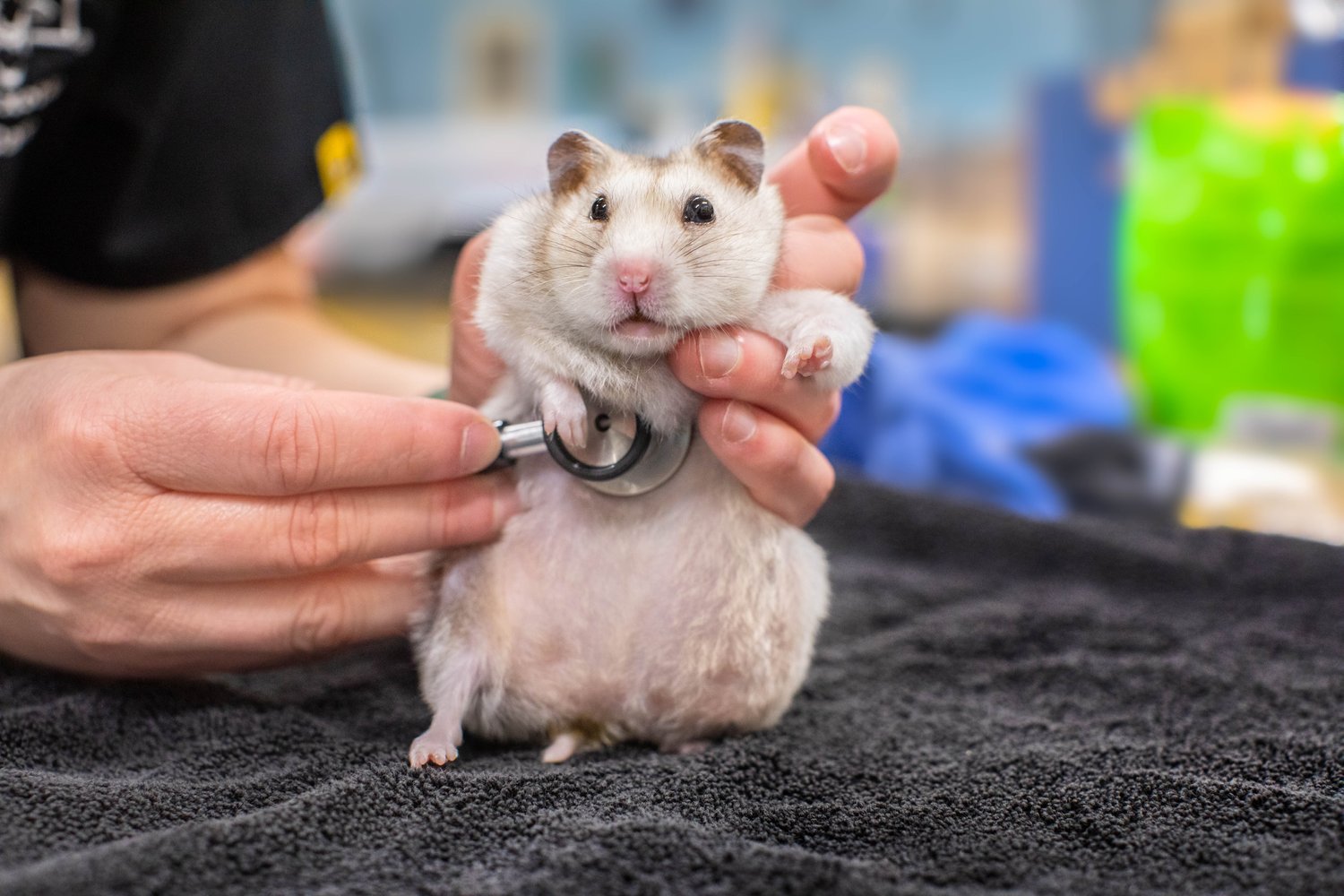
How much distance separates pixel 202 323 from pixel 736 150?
1116 mm

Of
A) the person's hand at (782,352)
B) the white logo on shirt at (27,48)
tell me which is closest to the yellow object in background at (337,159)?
the white logo on shirt at (27,48)

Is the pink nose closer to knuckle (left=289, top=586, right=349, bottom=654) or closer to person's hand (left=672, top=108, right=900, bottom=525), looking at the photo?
person's hand (left=672, top=108, right=900, bottom=525)

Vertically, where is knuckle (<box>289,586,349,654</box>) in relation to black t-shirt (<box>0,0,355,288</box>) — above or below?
below

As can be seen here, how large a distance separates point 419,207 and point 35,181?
2746mm

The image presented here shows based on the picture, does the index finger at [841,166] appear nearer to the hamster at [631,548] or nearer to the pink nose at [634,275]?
the hamster at [631,548]

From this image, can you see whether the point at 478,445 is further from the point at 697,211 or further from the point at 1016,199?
the point at 1016,199

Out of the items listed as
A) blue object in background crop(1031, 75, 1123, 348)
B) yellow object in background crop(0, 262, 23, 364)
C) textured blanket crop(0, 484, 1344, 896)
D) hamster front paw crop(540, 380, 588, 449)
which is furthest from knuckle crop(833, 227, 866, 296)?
blue object in background crop(1031, 75, 1123, 348)

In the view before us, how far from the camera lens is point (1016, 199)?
438 centimetres

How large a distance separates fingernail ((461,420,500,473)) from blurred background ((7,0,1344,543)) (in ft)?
4.84

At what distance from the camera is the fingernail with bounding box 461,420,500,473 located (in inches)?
44.6

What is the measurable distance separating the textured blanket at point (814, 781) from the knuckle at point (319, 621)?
72 mm

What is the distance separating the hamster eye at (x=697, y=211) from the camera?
116 centimetres

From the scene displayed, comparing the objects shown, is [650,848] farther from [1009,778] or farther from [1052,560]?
[1052,560]

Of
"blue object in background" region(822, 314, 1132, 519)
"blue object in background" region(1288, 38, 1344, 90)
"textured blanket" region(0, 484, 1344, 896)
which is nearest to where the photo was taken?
"textured blanket" region(0, 484, 1344, 896)
